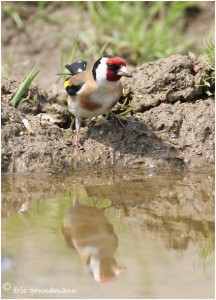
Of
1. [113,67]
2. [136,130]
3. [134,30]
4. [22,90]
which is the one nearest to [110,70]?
[113,67]

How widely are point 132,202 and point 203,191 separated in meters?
0.59

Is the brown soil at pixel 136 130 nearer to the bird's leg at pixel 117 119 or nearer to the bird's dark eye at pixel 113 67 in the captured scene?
the bird's leg at pixel 117 119

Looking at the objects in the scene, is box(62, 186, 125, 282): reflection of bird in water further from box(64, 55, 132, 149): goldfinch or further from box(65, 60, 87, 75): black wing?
box(65, 60, 87, 75): black wing

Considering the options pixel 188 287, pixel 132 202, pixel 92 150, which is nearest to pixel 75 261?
pixel 188 287

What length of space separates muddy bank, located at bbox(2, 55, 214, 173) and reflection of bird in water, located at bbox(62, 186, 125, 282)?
0.81 meters

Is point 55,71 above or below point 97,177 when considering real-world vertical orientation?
above

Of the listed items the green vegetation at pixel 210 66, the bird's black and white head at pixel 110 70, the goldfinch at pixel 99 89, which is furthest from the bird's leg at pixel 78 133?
the green vegetation at pixel 210 66

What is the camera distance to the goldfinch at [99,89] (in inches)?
216

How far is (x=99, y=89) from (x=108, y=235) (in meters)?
1.61

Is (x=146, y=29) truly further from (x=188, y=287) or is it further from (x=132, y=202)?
(x=188, y=287)

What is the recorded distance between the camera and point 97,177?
5.44 m

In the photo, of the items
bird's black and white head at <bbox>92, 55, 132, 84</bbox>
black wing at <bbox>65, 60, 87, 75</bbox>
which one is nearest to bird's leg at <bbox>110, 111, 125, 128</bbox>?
bird's black and white head at <bbox>92, 55, 132, 84</bbox>

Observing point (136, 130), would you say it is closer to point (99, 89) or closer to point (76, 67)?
point (99, 89)

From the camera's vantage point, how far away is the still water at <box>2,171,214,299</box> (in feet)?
11.5
